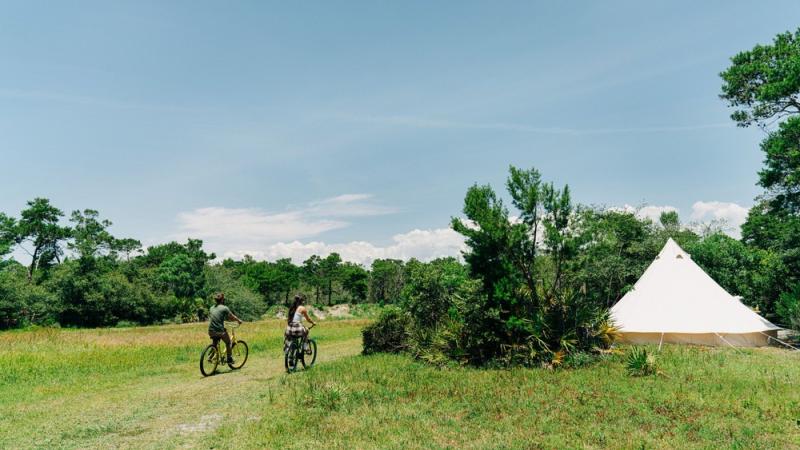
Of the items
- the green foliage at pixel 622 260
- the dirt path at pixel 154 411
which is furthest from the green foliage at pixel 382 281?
the dirt path at pixel 154 411

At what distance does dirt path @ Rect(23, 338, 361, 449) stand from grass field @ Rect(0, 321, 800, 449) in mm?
42

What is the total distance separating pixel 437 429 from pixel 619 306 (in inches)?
571

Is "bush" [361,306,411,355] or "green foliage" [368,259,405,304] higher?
"green foliage" [368,259,405,304]

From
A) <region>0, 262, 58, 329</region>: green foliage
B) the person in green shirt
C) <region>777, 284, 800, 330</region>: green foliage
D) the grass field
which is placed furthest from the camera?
<region>0, 262, 58, 329</region>: green foliage

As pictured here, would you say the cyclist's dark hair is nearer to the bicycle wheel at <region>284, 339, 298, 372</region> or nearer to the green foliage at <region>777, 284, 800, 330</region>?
the bicycle wheel at <region>284, 339, 298, 372</region>

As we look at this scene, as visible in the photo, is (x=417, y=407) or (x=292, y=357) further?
(x=292, y=357)

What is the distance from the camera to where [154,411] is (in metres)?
9.45

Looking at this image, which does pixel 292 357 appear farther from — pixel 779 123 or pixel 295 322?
pixel 779 123

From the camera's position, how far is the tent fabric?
17.1m

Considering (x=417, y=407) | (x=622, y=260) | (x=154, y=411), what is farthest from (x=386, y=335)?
(x=622, y=260)

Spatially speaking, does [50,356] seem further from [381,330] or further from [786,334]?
[786,334]

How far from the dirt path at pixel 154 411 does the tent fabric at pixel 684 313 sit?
1317cm

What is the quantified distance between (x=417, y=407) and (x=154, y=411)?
545cm

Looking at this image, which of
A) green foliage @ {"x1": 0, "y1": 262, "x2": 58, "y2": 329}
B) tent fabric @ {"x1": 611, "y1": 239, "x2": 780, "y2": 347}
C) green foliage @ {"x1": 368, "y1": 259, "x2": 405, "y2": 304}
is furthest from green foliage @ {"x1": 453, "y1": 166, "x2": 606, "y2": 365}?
green foliage @ {"x1": 368, "y1": 259, "x2": 405, "y2": 304}
